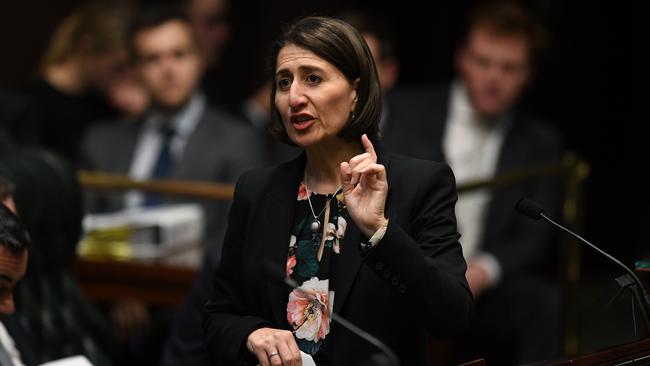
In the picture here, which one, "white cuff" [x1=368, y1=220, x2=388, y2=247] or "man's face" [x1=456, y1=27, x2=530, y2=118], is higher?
"white cuff" [x1=368, y1=220, x2=388, y2=247]

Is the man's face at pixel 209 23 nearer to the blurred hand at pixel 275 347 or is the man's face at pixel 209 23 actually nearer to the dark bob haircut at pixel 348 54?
the dark bob haircut at pixel 348 54

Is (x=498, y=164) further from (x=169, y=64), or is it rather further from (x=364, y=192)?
(x=364, y=192)

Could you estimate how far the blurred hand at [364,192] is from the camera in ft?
7.84

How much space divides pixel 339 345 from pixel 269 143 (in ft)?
12.9

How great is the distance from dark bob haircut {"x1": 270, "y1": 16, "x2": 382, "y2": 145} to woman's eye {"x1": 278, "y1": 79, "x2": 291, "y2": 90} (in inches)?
2.4

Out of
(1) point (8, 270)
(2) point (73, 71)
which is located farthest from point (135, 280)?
(1) point (8, 270)

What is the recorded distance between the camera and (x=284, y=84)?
2.55 m

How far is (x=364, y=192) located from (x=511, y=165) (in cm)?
291

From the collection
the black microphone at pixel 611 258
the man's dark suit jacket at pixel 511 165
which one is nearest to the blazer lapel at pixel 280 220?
the black microphone at pixel 611 258

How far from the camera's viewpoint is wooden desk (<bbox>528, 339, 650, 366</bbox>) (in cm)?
239

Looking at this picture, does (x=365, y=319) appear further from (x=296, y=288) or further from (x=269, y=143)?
(x=269, y=143)

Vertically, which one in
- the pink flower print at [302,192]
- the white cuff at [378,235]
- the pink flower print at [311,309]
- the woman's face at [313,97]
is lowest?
the pink flower print at [311,309]

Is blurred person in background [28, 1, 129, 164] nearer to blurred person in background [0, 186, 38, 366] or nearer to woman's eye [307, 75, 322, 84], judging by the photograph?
blurred person in background [0, 186, 38, 366]

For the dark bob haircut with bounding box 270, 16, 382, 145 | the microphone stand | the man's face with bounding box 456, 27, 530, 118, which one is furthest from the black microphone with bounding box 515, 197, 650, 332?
the man's face with bounding box 456, 27, 530, 118
